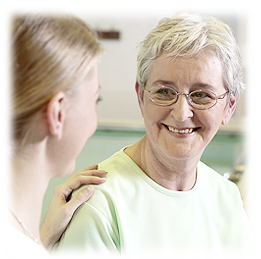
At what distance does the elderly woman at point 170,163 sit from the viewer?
99cm

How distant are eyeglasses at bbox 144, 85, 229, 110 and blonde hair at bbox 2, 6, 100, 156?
41 cm

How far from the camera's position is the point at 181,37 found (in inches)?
39.4

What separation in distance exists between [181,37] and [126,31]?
18.0 ft

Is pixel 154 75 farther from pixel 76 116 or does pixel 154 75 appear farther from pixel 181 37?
pixel 76 116

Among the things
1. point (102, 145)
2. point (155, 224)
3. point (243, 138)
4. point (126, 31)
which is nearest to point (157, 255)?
point (155, 224)

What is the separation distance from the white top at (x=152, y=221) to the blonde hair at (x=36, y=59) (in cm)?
44

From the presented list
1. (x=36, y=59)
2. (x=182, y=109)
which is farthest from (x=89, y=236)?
(x=36, y=59)

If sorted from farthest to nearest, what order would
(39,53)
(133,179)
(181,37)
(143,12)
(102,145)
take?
(143,12)
(102,145)
(133,179)
(181,37)
(39,53)

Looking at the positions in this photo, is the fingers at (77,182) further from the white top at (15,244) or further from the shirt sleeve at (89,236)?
the white top at (15,244)

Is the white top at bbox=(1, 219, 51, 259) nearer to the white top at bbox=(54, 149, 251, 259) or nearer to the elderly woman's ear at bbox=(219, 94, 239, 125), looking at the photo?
the white top at bbox=(54, 149, 251, 259)

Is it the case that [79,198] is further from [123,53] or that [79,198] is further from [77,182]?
[123,53]

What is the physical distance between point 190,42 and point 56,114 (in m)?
0.51

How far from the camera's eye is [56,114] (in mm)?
627

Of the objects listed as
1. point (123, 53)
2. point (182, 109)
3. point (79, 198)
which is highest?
point (182, 109)
